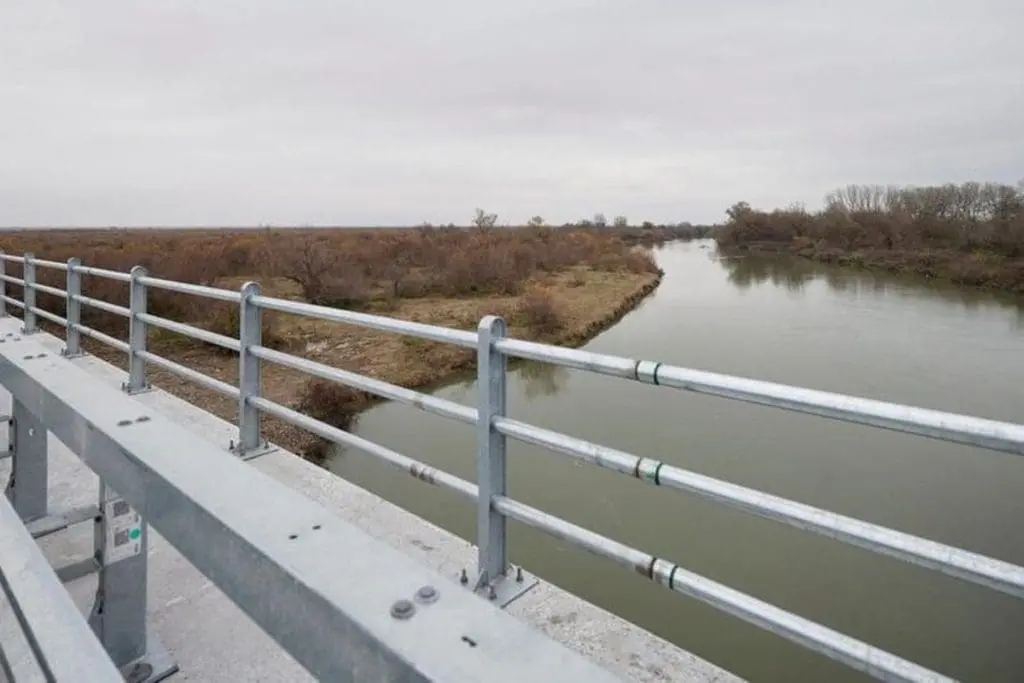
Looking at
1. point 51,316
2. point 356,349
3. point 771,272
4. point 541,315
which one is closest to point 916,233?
point 771,272

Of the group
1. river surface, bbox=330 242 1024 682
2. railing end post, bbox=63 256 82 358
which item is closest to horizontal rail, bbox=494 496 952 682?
railing end post, bbox=63 256 82 358

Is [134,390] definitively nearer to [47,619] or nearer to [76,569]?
[76,569]

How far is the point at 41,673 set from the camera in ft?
2.29

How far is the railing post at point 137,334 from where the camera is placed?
3641 millimetres

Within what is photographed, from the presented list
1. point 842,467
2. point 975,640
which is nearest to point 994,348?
point 842,467

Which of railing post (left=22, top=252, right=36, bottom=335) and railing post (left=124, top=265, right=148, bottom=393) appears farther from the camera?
railing post (left=22, top=252, right=36, bottom=335)

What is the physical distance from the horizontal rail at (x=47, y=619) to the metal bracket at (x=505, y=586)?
1.00 metres

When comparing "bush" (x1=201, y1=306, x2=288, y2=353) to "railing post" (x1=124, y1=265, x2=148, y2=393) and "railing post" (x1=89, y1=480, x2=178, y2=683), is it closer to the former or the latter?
"railing post" (x1=124, y1=265, x2=148, y2=393)

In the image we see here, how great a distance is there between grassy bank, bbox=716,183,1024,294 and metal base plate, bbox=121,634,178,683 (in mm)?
36935

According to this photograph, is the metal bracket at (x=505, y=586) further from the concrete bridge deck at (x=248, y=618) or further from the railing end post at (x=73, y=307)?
the railing end post at (x=73, y=307)

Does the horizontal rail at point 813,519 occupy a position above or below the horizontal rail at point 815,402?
below

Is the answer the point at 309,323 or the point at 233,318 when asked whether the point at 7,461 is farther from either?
the point at 309,323

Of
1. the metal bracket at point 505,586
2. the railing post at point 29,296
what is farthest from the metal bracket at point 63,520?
the railing post at point 29,296

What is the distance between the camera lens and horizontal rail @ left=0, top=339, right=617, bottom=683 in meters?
0.91
